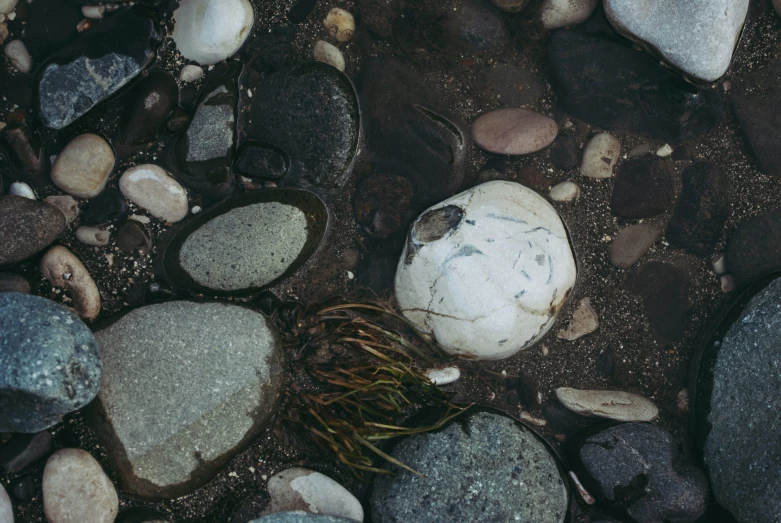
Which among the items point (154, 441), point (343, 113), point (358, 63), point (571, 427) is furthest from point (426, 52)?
point (154, 441)

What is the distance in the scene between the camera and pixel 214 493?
10.5 ft

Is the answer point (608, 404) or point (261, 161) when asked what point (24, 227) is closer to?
point (261, 161)

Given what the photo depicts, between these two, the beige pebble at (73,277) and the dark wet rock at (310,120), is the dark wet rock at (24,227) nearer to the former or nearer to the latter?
the beige pebble at (73,277)

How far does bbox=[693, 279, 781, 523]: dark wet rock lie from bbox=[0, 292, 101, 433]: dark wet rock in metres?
3.38

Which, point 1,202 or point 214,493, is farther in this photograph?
point 214,493

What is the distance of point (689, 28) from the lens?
10.7 ft

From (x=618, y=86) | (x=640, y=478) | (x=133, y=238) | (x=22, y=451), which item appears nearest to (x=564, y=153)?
(x=618, y=86)

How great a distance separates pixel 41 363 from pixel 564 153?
3036mm

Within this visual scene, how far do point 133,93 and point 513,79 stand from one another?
221 centimetres

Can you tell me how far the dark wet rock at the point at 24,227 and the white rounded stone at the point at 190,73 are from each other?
1.00 m

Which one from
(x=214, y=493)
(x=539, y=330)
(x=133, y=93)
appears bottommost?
(x=214, y=493)

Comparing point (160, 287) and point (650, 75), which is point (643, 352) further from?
point (160, 287)

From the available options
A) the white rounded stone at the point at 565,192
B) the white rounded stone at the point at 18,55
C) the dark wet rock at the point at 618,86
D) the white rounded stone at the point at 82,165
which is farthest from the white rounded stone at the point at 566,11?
the white rounded stone at the point at 18,55

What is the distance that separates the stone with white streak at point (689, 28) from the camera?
3227 millimetres
